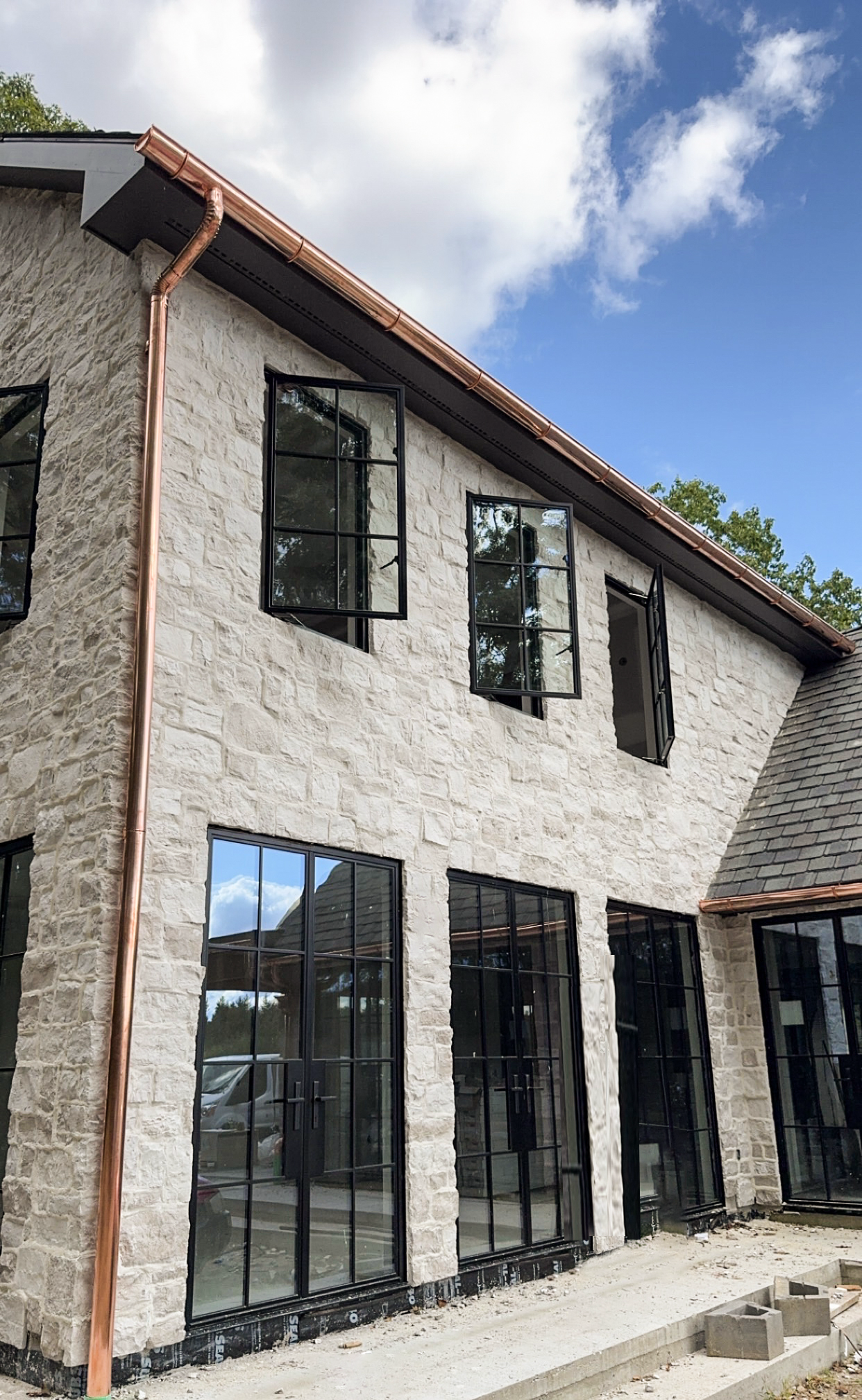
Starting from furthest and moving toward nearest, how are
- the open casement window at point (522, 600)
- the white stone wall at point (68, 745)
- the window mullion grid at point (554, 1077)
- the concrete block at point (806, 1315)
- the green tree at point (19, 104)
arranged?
the green tree at point (19, 104), the open casement window at point (522, 600), the window mullion grid at point (554, 1077), the concrete block at point (806, 1315), the white stone wall at point (68, 745)

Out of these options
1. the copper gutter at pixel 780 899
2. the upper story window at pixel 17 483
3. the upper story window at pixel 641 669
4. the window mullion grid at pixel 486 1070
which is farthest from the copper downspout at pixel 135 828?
the copper gutter at pixel 780 899

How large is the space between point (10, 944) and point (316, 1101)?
1757 mm

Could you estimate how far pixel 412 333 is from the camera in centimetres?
605

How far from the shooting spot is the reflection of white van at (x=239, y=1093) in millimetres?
4613

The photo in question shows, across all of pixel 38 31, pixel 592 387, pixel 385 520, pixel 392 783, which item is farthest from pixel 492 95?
pixel 592 387

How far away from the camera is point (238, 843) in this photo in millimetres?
5070

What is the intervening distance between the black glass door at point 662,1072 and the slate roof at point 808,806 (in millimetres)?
818

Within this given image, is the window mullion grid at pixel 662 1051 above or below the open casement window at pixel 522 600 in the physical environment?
below

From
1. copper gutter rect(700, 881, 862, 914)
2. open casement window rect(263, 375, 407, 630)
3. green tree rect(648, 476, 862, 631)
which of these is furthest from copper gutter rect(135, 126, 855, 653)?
green tree rect(648, 476, 862, 631)

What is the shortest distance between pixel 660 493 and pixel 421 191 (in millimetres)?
8568

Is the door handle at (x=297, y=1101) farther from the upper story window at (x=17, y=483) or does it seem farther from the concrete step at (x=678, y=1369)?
the upper story window at (x=17, y=483)

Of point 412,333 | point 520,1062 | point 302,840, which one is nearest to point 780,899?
point 520,1062

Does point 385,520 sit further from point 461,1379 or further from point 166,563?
point 461,1379

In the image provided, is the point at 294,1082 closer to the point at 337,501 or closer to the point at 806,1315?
the point at 806,1315
